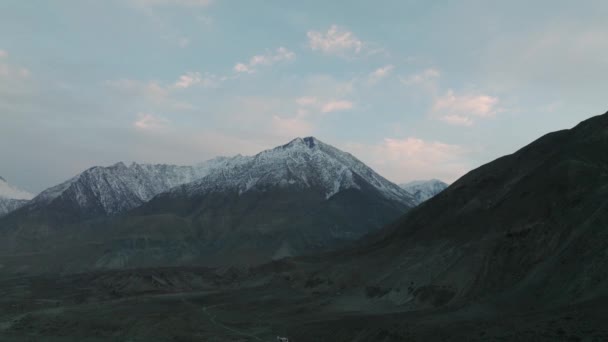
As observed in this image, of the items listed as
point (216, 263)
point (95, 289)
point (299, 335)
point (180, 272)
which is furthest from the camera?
point (216, 263)

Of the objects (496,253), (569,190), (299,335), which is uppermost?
(569,190)

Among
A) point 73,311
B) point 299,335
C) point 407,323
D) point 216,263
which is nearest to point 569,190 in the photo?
point 407,323

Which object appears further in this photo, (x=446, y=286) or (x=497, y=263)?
(x=446, y=286)

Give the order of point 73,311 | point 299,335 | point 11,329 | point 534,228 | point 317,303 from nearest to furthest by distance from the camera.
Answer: point 299,335
point 534,228
point 11,329
point 317,303
point 73,311

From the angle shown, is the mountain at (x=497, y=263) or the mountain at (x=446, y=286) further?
the mountain at (x=446, y=286)

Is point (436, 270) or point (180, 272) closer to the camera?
point (436, 270)

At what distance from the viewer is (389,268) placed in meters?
93.9

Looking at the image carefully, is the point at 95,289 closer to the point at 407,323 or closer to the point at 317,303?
the point at 317,303

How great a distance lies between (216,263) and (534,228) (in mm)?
142018

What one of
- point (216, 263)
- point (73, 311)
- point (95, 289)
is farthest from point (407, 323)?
point (216, 263)

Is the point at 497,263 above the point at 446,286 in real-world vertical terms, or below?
above

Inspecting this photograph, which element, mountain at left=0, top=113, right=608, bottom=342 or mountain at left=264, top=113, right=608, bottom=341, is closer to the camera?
mountain at left=264, top=113, right=608, bottom=341

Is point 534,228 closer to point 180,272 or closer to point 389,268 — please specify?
point 389,268

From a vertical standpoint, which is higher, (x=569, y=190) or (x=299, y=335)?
(x=569, y=190)
